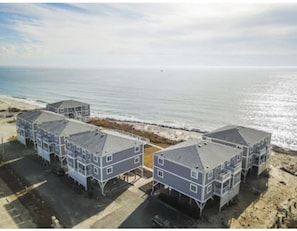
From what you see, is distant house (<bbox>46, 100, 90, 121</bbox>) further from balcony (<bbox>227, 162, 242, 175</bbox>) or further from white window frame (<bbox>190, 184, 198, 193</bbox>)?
balcony (<bbox>227, 162, 242, 175</bbox>)

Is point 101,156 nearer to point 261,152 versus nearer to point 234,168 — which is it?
point 234,168

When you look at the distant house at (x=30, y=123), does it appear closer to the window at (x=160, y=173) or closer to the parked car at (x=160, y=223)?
the window at (x=160, y=173)

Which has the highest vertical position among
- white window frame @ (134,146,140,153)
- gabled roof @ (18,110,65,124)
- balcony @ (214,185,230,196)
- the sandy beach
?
gabled roof @ (18,110,65,124)

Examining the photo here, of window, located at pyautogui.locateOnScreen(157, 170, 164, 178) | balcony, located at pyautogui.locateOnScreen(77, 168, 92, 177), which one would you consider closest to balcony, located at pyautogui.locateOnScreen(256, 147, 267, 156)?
window, located at pyautogui.locateOnScreen(157, 170, 164, 178)

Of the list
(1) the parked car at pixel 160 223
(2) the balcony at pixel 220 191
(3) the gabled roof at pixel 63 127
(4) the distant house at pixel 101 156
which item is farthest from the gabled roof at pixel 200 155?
(3) the gabled roof at pixel 63 127

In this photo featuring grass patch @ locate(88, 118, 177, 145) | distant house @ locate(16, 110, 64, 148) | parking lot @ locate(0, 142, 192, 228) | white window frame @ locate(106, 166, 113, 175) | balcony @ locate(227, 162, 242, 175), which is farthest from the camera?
grass patch @ locate(88, 118, 177, 145)

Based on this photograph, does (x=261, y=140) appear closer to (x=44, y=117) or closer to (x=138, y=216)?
(x=138, y=216)
